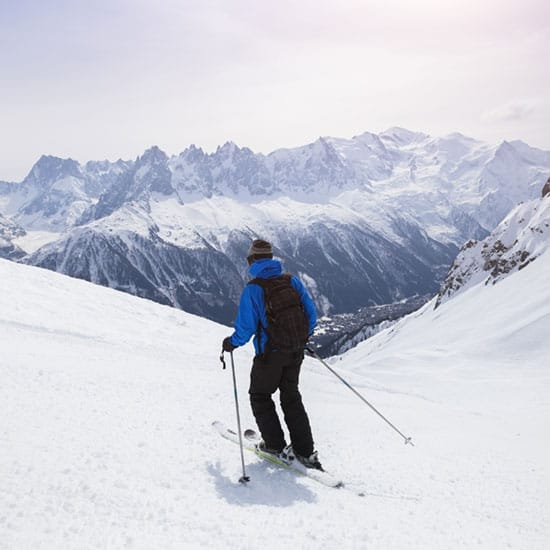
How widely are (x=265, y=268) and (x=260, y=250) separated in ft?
1.10

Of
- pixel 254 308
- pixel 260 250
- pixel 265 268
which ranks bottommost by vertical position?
pixel 254 308

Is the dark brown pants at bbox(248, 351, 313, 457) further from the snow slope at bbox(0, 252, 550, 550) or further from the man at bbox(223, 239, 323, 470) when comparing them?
the snow slope at bbox(0, 252, 550, 550)

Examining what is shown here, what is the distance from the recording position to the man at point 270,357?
6957 mm

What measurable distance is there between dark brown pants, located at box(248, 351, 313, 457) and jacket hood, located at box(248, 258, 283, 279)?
123cm

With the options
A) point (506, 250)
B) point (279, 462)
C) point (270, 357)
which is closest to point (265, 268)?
point (270, 357)

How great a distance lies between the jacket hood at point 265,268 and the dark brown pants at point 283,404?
4.03ft

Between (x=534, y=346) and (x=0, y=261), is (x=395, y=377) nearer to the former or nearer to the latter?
(x=534, y=346)

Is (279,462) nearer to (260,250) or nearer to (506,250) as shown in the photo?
(260,250)

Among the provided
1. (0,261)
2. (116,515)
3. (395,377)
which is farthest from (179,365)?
(395,377)

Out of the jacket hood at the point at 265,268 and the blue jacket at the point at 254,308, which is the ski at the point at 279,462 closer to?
the blue jacket at the point at 254,308

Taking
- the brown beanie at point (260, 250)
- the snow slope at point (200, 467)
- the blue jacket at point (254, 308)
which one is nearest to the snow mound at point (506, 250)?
the snow slope at point (200, 467)

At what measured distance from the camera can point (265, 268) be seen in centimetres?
711

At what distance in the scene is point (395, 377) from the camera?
53875 millimetres

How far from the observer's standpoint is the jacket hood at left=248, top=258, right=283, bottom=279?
710cm
